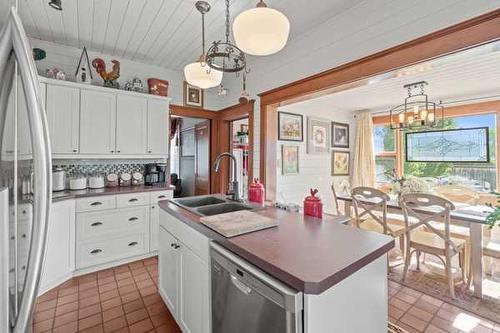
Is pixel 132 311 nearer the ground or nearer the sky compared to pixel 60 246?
nearer the ground

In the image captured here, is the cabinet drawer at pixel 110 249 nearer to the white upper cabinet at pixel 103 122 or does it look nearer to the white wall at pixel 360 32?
the white upper cabinet at pixel 103 122

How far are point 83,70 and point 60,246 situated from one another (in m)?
2.10

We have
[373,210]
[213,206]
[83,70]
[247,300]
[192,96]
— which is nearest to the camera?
[247,300]

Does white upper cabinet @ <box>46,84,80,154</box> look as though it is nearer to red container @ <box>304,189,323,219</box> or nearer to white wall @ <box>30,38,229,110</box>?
white wall @ <box>30,38,229,110</box>

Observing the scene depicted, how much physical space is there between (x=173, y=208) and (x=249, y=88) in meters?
2.35

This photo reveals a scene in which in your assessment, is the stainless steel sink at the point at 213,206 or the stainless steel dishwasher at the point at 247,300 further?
the stainless steel sink at the point at 213,206

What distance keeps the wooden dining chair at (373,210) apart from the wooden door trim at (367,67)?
44.2 inches

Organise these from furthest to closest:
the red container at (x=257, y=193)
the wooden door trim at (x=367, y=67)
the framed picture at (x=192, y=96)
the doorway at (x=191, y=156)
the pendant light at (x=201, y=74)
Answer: the doorway at (x=191, y=156) < the framed picture at (x=192, y=96) < the red container at (x=257, y=193) < the pendant light at (x=201, y=74) < the wooden door trim at (x=367, y=67)

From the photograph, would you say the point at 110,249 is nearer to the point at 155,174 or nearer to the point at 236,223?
the point at 155,174

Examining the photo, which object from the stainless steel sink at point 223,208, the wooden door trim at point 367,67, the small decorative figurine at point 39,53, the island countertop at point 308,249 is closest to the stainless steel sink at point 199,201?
the stainless steel sink at point 223,208

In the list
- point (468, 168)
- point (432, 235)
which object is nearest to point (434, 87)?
point (468, 168)

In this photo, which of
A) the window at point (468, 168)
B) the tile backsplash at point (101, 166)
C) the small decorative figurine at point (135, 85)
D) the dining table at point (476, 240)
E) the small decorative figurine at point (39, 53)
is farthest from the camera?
the window at point (468, 168)

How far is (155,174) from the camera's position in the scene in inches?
143

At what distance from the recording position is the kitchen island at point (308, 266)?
84cm
